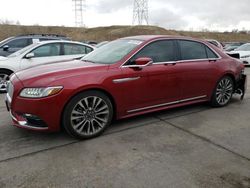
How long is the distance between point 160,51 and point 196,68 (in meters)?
0.89

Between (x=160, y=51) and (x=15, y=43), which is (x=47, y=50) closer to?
(x=15, y=43)

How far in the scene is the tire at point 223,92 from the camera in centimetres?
571

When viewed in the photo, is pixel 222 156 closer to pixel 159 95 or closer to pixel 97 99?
pixel 159 95

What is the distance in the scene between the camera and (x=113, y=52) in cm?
477

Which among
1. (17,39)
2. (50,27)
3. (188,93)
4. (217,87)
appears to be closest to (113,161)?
(188,93)

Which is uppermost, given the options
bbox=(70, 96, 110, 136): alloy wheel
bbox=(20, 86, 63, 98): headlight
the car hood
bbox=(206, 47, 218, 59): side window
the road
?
bbox=(206, 47, 218, 59): side window

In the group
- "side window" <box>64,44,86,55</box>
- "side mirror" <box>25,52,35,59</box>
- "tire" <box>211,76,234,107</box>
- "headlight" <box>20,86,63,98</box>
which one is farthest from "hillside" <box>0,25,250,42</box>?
"headlight" <box>20,86,63,98</box>

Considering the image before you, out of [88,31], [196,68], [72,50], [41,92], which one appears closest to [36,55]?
[72,50]

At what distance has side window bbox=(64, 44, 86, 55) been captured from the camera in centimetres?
822

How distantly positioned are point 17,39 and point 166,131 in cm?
814

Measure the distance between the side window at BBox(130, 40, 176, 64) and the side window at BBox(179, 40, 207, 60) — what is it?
26cm

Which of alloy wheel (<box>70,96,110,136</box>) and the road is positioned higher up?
alloy wheel (<box>70,96,110,136</box>)

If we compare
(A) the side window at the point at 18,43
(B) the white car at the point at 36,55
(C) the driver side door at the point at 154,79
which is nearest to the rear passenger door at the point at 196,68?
(C) the driver side door at the point at 154,79

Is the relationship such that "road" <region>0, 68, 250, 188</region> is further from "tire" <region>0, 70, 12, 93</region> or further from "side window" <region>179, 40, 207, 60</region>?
"tire" <region>0, 70, 12, 93</region>
